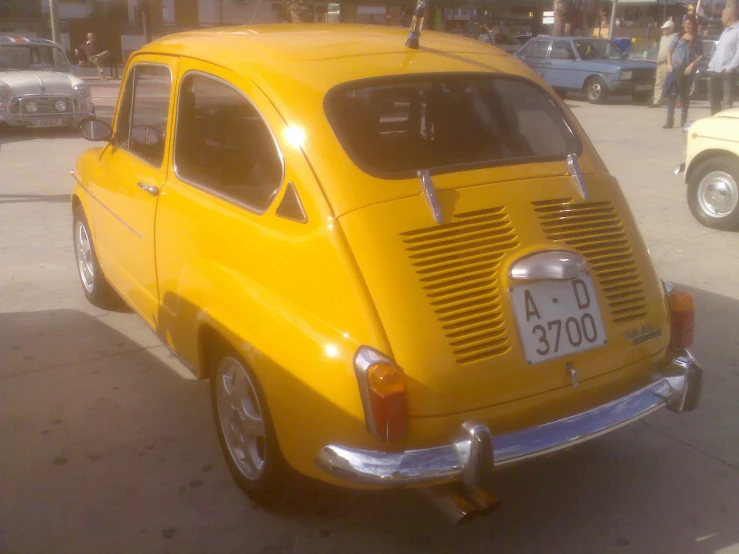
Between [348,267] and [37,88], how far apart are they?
12.2 meters

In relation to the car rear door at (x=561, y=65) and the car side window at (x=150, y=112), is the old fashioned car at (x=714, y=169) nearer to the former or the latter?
the car side window at (x=150, y=112)

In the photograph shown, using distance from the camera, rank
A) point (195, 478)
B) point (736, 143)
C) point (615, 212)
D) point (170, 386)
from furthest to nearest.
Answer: point (736, 143) < point (170, 386) < point (195, 478) < point (615, 212)

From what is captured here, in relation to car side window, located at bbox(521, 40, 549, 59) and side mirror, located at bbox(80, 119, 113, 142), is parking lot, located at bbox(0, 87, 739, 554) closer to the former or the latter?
side mirror, located at bbox(80, 119, 113, 142)

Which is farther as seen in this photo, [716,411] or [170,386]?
[170,386]

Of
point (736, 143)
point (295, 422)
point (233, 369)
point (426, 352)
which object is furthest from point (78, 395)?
point (736, 143)

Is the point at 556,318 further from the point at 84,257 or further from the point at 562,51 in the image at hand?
the point at 562,51

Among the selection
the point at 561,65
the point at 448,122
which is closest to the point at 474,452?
the point at 448,122

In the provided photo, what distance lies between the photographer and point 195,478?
339cm

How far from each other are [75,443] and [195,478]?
2.32ft

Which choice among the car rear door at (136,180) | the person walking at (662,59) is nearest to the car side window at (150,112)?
the car rear door at (136,180)

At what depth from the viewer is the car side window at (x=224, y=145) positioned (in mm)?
3059

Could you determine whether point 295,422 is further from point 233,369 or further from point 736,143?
point 736,143

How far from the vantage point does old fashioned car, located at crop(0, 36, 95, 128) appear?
12.8 metres

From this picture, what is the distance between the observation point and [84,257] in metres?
5.41
